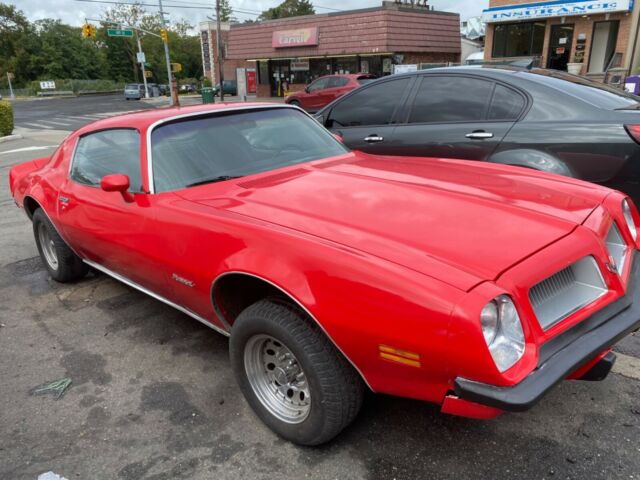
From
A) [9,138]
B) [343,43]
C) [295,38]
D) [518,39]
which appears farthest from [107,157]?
[295,38]

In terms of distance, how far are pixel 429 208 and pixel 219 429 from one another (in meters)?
1.49

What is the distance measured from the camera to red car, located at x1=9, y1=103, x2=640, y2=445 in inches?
68.8

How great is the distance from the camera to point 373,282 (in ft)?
6.04

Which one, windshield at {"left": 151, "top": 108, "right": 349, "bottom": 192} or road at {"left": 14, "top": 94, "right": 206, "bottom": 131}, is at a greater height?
windshield at {"left": 151, "top": 108, "right": 349, "bottom": 192}

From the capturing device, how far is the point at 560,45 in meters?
21.5

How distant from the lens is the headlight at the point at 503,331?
1.69 m

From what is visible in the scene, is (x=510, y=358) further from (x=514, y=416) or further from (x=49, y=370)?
(x=49, y=370)

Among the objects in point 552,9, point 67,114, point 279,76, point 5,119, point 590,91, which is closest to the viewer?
point 590,91

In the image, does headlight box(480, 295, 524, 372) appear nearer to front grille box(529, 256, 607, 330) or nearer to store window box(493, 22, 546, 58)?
front grille box(529, 256, 607, 330)

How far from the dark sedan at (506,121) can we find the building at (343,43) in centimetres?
2373

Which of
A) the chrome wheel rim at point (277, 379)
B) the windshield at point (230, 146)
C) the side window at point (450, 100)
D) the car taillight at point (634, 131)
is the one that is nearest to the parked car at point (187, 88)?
the side window at point (450, 100)

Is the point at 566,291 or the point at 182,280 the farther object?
the point at 182,280

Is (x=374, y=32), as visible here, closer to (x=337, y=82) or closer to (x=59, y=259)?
(x=337, y=82)

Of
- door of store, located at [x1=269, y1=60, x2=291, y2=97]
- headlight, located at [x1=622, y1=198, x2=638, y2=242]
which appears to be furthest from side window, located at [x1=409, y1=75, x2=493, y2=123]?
door of store, located at [x1=269, y1=60, x2=291, y2=97]
